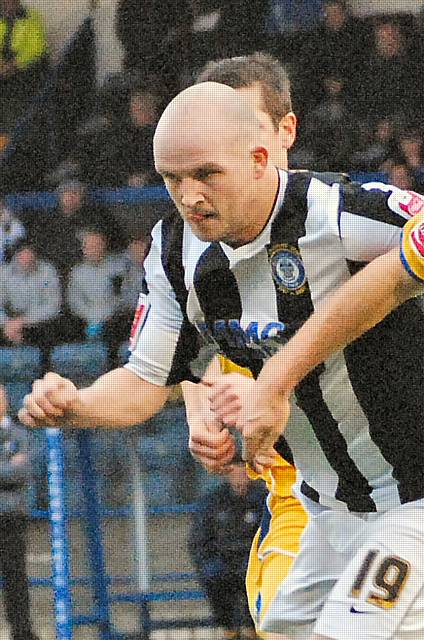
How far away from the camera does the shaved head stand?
212 cm

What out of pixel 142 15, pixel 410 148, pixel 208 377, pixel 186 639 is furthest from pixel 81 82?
pixel 208 377

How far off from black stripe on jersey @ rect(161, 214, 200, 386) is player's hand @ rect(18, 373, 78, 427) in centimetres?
32

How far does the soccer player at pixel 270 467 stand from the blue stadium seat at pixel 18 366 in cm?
126

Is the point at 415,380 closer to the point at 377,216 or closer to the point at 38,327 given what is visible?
the point at 377,216

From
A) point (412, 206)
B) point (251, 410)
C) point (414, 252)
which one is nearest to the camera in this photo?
point (251, 410)

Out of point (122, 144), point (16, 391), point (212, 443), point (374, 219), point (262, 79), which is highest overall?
point (374, 219)

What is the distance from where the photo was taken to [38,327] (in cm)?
418

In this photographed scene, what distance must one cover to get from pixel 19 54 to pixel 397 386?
4.07 meters

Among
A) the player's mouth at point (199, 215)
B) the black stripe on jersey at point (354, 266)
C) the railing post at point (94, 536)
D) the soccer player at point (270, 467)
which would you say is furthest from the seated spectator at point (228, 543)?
the player's mouth at point (199, 215)

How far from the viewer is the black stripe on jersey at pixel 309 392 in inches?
89.5

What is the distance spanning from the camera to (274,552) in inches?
108

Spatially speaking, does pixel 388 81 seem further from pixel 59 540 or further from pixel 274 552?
pixel 274 552

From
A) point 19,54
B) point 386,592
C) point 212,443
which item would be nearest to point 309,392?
point 212,443

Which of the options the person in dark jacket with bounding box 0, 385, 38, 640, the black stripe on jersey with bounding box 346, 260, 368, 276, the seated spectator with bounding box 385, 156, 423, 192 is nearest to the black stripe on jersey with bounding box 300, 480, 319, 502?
the black stripe on jersey with bounding box 346, 260, 368, 276
